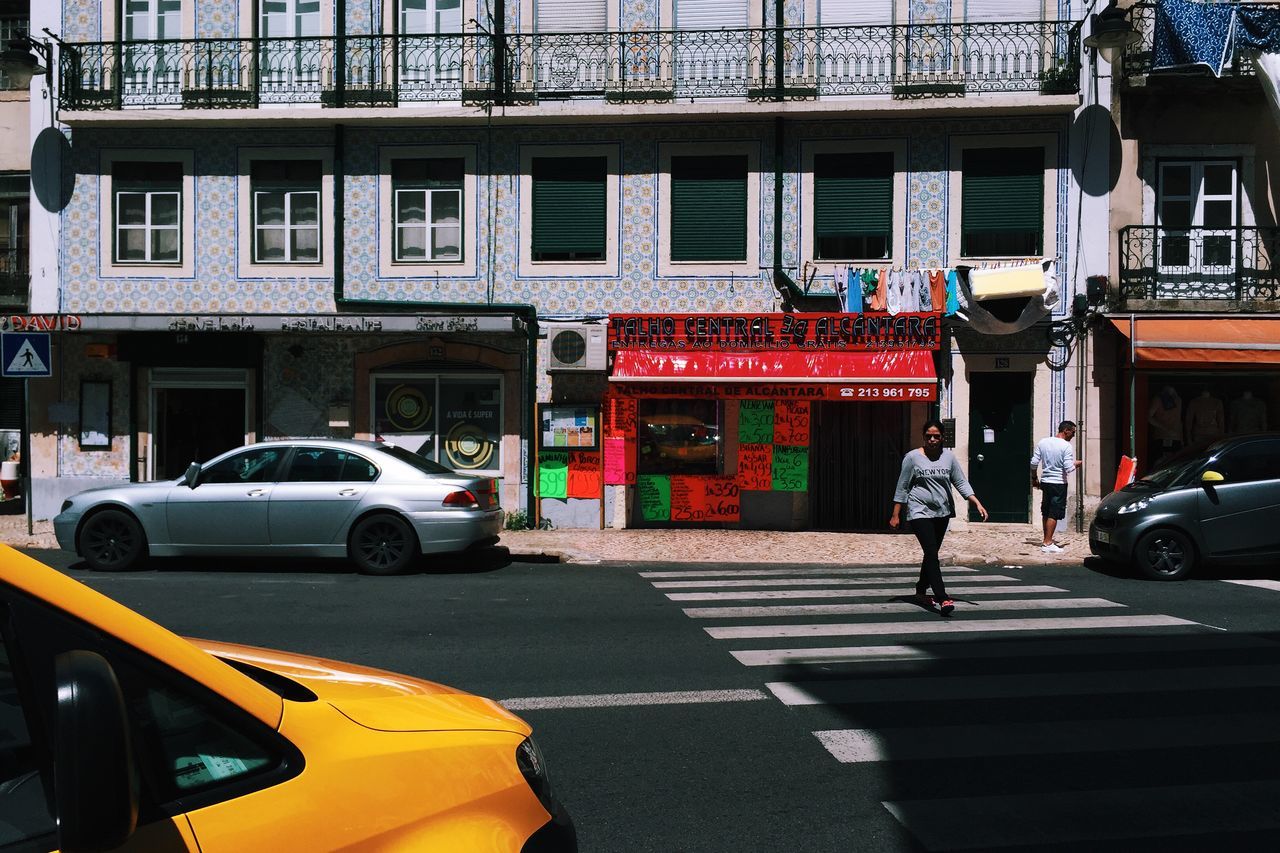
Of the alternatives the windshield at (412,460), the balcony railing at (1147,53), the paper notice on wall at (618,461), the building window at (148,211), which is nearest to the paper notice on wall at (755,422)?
the paper notice on wall at (618,461)

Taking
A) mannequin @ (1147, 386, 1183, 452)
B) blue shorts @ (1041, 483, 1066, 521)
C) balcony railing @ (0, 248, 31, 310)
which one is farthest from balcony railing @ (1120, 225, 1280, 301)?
balcony railing @ (0, 248, 31, 310)

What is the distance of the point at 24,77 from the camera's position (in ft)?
58.4

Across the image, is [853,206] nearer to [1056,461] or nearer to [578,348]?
[578,348]

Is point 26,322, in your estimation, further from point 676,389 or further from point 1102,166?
point 1102,166

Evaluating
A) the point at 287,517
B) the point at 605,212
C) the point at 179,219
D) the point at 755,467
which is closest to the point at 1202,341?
the point at 755,467

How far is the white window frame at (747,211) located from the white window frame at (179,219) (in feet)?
26.3

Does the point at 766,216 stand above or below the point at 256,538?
above

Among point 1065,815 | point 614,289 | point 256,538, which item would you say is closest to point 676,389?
point 614,289

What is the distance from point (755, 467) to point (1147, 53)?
9.14 m

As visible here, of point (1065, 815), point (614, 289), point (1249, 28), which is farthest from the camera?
point (614, 289)

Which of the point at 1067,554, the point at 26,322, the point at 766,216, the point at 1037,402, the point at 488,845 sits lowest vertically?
the point at 1067,554

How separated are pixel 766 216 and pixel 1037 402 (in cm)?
536

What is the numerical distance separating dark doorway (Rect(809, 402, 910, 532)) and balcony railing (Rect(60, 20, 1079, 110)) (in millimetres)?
5298

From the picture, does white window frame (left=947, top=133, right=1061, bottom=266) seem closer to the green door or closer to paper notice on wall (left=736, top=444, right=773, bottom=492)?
the green door
